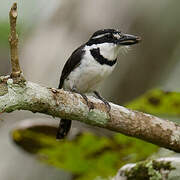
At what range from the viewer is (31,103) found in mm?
2709

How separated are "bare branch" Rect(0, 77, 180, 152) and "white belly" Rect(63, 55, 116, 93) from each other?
66cm

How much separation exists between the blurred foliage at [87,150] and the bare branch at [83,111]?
6.1 inches

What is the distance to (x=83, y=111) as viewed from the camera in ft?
9.63

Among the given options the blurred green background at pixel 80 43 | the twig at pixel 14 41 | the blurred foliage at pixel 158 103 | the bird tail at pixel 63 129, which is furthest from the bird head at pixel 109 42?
the twig at pixel 14 41

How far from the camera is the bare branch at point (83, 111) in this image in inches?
105

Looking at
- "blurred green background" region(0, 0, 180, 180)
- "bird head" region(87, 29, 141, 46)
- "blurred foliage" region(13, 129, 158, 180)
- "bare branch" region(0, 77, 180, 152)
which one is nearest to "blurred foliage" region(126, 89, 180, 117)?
"bare branch" region(0, 77, 180, 152)

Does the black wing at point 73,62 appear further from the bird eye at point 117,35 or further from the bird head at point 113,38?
the bird eye at point 117,35

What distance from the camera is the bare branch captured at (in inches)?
105

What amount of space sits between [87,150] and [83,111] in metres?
0.40

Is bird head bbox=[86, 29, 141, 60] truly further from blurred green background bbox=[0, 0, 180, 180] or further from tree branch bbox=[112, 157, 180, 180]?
tree branch bbox=[112, 157, 180, 180]

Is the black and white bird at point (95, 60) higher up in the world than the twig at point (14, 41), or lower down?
lower down

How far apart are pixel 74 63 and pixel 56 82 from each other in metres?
0.68

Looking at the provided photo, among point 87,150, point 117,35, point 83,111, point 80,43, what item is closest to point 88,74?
point 117,35

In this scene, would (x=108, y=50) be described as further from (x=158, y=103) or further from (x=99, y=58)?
(x=158, y=103)
